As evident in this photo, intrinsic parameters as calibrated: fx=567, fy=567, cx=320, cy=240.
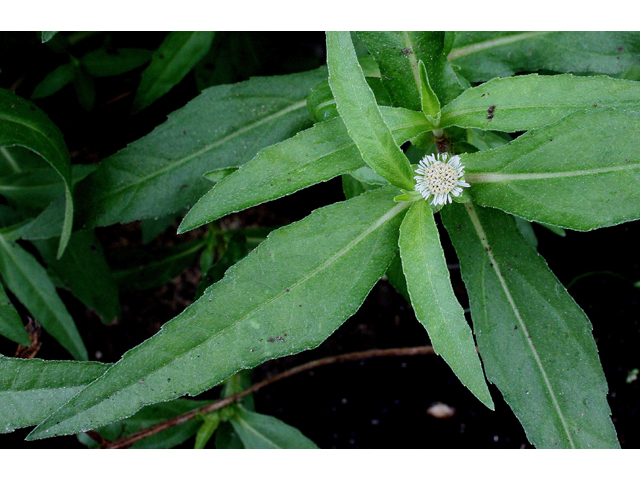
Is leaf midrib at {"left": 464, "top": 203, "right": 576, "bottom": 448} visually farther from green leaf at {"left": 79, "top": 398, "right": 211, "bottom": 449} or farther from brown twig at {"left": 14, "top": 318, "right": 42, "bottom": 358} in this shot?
brown twig at {"left": 14, "top": 318, "right": 42, "bottom": 358}

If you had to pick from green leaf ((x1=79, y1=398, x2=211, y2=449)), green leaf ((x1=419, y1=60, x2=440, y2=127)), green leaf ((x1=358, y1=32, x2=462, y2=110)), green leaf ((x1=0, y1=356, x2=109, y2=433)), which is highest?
green leaf ((x1=358, y1=32, x2=462, y2=110))

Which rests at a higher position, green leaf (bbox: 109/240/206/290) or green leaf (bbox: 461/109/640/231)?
green leaf (bbox: 109/240/206/290)

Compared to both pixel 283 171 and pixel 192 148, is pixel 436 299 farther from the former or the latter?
pixel 192 148

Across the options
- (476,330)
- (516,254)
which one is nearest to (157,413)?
(476,330)

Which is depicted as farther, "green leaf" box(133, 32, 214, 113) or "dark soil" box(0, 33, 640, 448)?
"dark soil" box(0, 33, 640, 448)

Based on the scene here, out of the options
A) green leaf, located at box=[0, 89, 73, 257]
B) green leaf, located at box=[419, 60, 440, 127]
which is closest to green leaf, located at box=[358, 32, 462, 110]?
green leaf, located at box=[419, 60, 440, 127]

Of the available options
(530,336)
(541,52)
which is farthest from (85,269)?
(541,52)

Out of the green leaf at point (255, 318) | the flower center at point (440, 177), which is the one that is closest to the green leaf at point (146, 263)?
the green leaf at point (255, 318)
